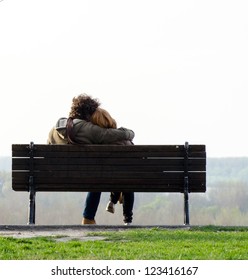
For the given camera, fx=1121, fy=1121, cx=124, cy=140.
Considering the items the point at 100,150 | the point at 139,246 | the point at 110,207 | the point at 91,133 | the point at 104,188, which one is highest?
the point at 91,133

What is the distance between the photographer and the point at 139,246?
388 inches

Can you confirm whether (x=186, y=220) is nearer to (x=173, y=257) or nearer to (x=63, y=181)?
(x=63, y=181)

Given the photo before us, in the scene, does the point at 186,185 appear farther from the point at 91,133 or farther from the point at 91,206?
the point at 91,133

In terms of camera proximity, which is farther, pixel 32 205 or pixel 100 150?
pixel 32 205

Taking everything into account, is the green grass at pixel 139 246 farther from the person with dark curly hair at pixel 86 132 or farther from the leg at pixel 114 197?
the leg at pixel 114 197

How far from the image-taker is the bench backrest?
40.7 feet

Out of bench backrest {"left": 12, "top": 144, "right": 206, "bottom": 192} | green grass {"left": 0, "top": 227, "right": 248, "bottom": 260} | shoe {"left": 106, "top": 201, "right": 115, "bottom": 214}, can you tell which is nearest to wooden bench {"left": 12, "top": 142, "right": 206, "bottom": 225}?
bench backrest {"left": 12, "top": 144, "right": 206, "bottom": 192}

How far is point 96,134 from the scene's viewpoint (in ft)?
41.3

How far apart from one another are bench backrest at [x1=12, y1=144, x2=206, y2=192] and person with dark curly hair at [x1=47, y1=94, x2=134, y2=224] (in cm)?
22

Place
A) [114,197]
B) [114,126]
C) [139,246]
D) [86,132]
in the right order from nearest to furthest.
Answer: [139,246]
[86,132]
[114,126]
[114,197]

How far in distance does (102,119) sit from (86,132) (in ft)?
0.81

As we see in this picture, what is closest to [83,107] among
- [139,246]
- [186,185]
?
[186,185]

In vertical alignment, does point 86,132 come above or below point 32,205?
above

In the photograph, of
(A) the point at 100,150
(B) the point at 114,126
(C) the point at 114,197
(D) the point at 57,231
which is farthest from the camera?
(C) the point at 114,197
